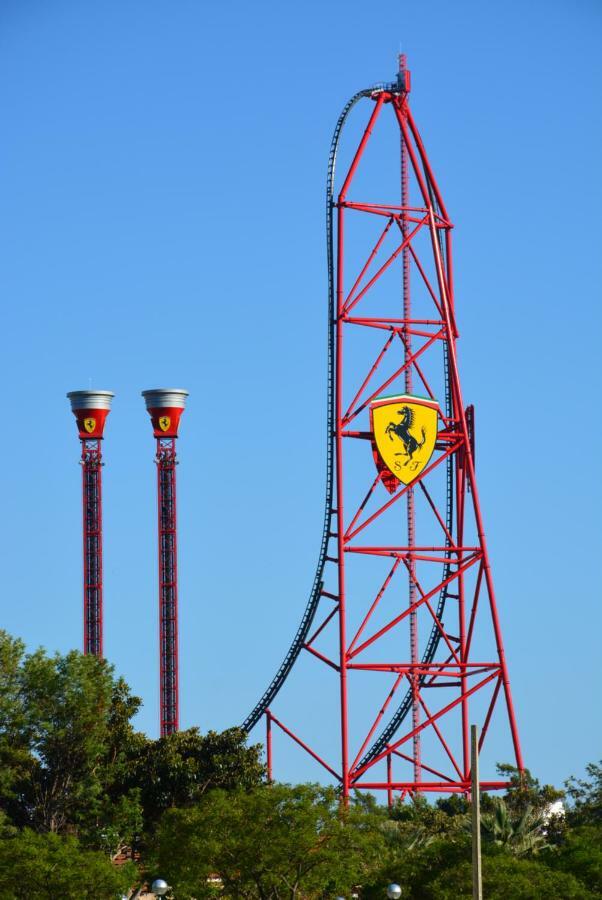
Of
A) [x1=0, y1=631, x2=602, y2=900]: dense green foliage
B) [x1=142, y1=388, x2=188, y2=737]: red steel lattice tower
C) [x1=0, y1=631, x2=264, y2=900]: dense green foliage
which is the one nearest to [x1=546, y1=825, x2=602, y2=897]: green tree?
[x1=0, y1=631, x2=602, y2=900]: dense green foliage

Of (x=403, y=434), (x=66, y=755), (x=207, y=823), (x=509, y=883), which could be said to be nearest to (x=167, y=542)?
(x=403, y=434)

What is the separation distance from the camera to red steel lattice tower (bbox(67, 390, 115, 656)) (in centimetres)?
9538

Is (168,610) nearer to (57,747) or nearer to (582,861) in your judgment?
(57,747)

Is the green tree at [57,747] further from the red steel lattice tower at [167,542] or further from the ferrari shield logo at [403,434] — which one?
the red steel lattice tower at [167,542]

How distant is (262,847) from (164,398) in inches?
2021

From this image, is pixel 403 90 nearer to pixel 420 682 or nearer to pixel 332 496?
pixel 332 496

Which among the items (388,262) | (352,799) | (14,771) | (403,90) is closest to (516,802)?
(352,799)

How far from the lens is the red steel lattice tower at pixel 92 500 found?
9538 centimetres

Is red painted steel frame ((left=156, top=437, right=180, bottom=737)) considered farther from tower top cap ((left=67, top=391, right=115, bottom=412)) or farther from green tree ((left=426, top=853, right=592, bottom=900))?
green tree ((left=426, top=853, right=592, bottom=900))

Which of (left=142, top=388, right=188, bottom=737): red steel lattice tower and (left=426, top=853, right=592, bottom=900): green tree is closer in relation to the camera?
(left=426, top=853, right=592, bottom=900): green tree

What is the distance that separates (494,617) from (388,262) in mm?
11064

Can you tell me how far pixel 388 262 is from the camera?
67562 millimetres

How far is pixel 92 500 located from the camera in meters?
97.6

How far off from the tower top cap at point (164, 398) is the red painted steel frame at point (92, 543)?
111 inches
